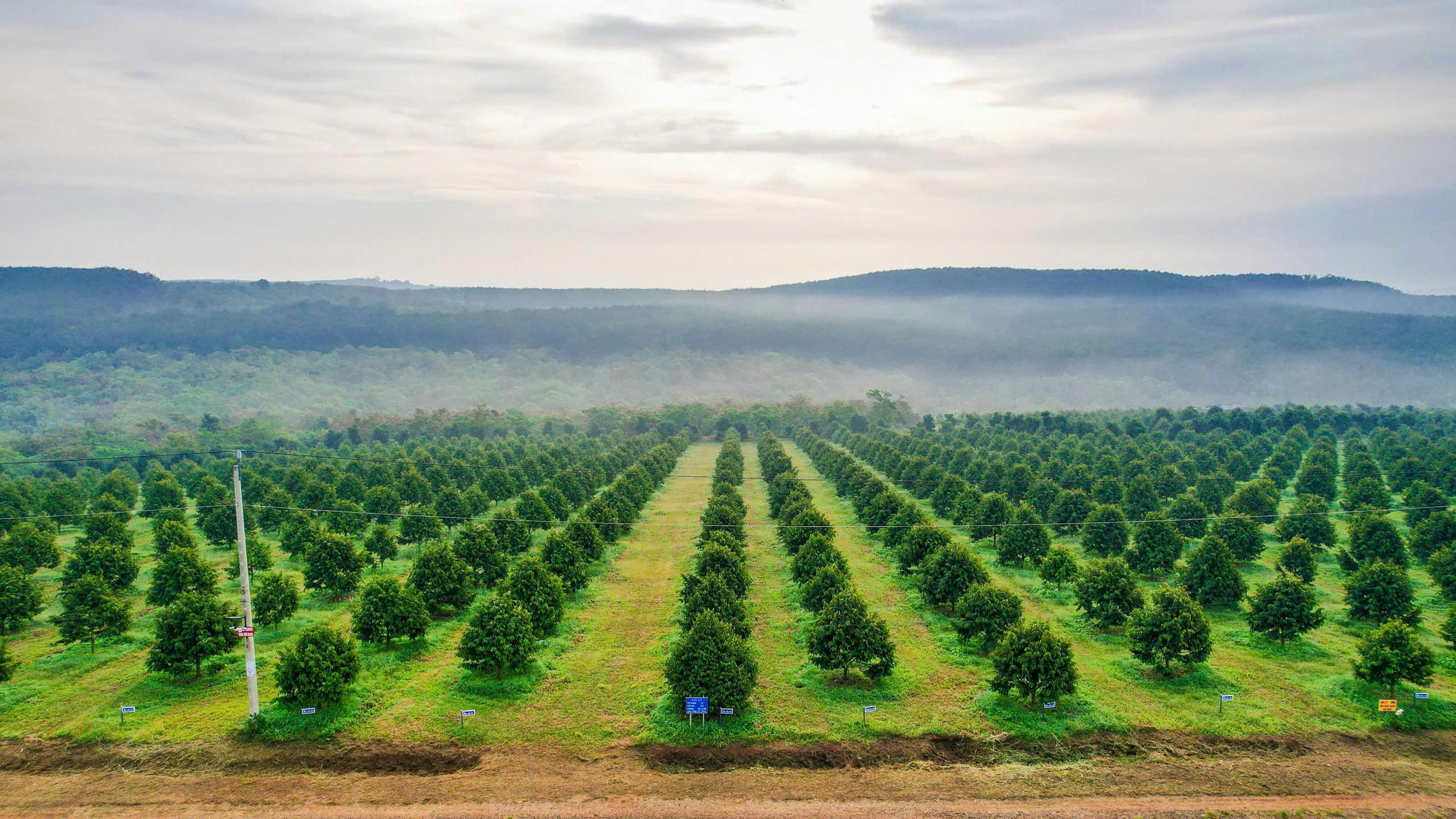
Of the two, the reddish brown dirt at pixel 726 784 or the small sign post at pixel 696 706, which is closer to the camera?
the reddish brown dirt at pixel 726 784

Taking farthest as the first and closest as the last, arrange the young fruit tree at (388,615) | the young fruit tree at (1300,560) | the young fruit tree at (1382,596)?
the young fruit tree at (1300,560) < the young fruit tree at (1382,596) < the young fruit tree at (388,615)

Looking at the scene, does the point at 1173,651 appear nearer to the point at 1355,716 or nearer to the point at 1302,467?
the point at 1355,716

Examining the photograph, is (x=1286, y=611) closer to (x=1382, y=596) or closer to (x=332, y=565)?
(x=1382, y=596)

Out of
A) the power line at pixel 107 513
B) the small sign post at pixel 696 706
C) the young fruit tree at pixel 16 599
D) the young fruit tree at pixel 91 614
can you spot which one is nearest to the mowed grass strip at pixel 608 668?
the small sign post at pixel 696 706

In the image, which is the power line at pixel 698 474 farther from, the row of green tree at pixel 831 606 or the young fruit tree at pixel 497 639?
the young fruit tree at pixel 497 639

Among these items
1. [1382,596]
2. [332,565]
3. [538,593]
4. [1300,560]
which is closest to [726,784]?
[538,593]

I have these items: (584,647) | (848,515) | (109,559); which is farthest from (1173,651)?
(109,559)

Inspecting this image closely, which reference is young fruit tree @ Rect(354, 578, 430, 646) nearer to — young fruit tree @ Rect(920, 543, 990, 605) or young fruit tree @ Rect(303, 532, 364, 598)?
young fruit tree @ Rect(303, 532, 364, 598)

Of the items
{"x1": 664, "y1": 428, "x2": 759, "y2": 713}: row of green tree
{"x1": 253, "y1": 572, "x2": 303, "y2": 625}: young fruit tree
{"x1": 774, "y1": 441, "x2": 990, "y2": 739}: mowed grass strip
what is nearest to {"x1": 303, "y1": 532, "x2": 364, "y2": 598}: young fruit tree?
{"x1": 253, "y1": 572, "x2": 303, "y2": 625}: young fruit tree
